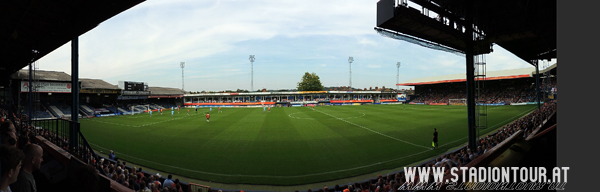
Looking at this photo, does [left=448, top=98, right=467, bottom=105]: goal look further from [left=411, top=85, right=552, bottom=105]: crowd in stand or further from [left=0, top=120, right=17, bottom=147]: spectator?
[left=0, top=120, right=17, bottom=147]: spectator

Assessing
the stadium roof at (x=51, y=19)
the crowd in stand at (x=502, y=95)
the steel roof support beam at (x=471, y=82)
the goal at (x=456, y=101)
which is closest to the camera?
the stadium roof at (x=51, y=19)

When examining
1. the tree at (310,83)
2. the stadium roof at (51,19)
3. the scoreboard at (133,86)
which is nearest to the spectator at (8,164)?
the stadium roof at (51,19)

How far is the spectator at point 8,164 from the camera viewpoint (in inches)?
69.4

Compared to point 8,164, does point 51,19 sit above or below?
above

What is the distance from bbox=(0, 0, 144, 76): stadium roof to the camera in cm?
505

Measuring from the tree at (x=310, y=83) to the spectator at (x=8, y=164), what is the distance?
82004 mm

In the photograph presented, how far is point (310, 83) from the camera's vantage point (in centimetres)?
8412

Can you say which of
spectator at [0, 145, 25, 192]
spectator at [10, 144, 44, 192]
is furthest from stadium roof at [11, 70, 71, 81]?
spectator at [0, 145, 25, 192]

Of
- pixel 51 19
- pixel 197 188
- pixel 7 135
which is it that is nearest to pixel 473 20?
pixel 197 188

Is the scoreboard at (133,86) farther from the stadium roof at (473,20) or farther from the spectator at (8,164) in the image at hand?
the spectator at (8,164)

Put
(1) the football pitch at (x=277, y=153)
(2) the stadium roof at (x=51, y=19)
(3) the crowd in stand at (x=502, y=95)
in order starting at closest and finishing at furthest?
(2) the stadium roof at (x=51, y=19), (1) the football pitch at (x=277, y=153), (3) the crowd in stand at (x=502, y=95)

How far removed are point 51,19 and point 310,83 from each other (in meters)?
78.5

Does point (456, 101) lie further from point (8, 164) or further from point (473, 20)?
point (8, 164)

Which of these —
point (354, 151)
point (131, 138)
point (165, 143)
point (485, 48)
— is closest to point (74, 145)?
point (165, 143)
